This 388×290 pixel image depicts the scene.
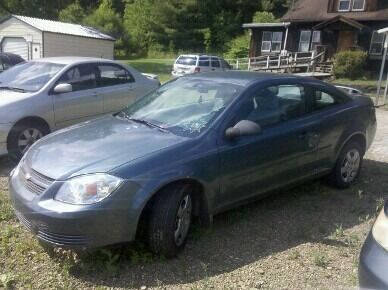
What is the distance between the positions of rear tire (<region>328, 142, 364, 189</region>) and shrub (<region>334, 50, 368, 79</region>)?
19.3m

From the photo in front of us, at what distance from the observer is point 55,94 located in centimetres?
660

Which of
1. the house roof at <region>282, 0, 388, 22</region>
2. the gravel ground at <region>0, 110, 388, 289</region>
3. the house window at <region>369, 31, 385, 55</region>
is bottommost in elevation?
the gravel ground at <region>0, 110, 388, 289</region>

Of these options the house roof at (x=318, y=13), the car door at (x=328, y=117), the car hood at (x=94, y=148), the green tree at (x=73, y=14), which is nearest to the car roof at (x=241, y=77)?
the car door at (x=328, y=117)

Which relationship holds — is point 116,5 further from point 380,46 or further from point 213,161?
point 213,161

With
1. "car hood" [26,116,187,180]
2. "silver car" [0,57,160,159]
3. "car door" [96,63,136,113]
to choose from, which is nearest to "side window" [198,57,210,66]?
"silver car" [0,57,160,159]

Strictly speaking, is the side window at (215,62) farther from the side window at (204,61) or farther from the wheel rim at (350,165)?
the wheel rim at (350,165)

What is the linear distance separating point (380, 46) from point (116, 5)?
46.9 m

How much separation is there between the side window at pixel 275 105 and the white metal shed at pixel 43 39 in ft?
76.0

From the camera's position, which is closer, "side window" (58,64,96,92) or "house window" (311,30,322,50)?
"side window" (58,64,96,92)

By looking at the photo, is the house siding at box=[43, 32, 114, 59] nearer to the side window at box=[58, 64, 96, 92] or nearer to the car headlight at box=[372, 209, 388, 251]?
the side window at box=[58, 64, 96, 92]

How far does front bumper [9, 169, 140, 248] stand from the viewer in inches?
126

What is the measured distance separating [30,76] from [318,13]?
2561 centimetres

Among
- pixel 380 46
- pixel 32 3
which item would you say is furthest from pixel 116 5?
pixel 380 46

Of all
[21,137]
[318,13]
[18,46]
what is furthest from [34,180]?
[318,13]
